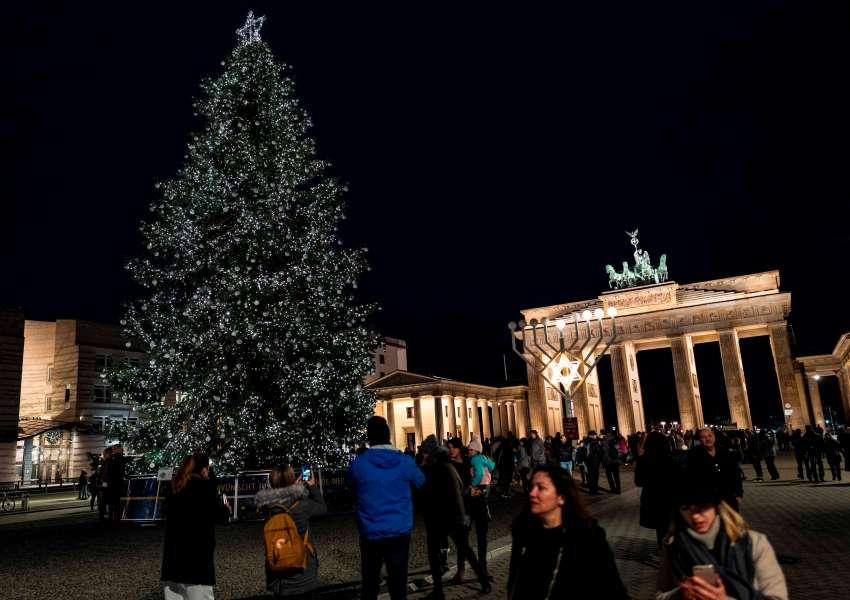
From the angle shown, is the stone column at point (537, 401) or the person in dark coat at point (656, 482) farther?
the stone column at point (537, 401)

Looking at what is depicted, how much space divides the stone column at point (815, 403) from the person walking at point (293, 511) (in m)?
60.4

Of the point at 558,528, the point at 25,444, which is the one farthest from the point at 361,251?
the point at 25,444

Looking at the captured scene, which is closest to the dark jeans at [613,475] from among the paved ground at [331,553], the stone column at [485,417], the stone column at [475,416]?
the paved ground at [331,553]

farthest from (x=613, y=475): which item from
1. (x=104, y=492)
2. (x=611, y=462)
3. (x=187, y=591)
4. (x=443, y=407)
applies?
(x=443, y=407)

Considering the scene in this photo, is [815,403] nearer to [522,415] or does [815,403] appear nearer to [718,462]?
[522,415]

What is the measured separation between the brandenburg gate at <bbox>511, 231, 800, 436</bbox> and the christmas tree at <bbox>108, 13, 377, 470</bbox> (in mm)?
37741

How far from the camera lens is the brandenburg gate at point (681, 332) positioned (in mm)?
57188

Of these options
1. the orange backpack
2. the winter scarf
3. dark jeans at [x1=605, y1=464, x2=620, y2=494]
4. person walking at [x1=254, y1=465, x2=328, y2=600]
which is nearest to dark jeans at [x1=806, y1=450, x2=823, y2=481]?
dark jeans at [x1=605, y1=464, x2=620, y2=494]

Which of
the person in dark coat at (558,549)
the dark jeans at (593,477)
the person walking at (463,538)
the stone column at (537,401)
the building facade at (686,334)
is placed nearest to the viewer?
the person in dark coat at (558,549)

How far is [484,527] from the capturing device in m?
8.69

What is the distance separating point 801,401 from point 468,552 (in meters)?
59.4

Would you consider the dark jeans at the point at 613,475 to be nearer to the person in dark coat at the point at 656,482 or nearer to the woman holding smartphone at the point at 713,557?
the person in dark coat at the point at 656,482

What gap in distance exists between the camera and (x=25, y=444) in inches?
1427

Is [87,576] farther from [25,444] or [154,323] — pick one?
[25,444]
